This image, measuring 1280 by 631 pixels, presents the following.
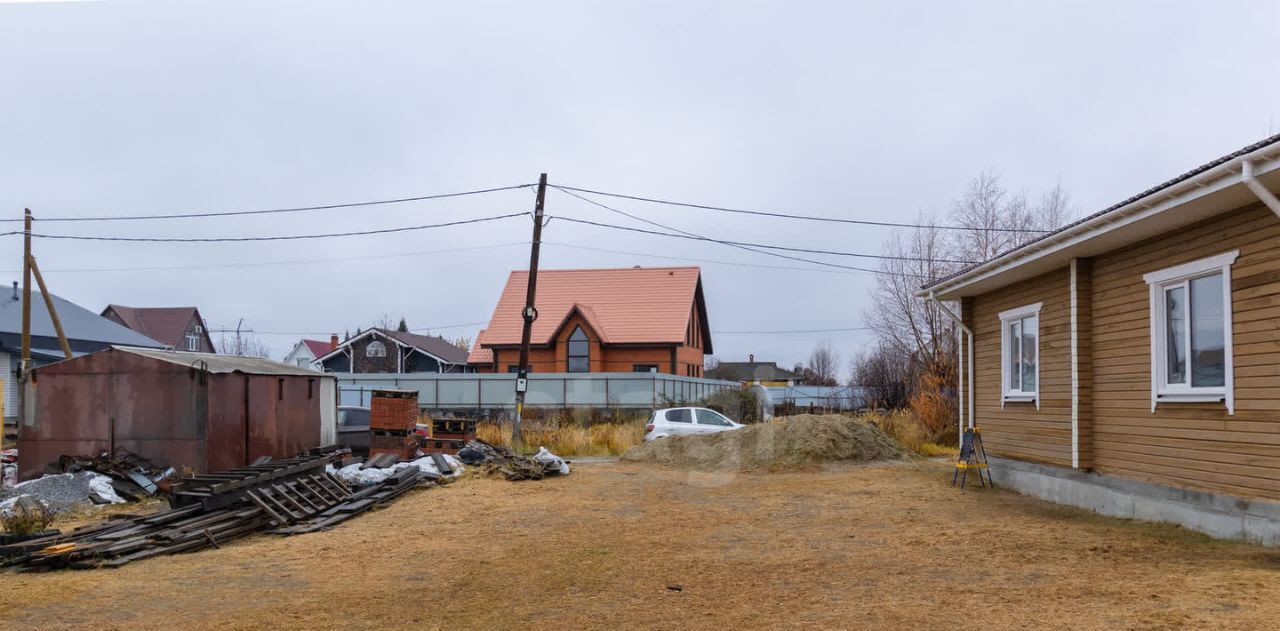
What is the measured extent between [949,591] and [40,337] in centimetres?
3980

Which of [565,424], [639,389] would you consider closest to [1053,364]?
[565,424]

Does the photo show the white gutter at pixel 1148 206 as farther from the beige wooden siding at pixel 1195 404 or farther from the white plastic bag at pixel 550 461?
the white plastic bag at pixel 550 461

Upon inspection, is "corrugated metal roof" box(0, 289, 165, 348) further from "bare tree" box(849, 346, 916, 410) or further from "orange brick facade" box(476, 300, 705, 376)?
"bare tree" box(849, 346, 916, 410)

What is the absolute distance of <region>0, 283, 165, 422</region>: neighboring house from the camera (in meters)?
35.3

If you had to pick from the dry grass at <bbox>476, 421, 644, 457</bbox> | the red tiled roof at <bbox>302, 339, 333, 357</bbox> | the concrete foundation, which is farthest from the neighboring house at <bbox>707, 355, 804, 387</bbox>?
the concrete foundation

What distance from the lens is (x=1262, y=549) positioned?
837 cm

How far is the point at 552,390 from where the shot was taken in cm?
3278

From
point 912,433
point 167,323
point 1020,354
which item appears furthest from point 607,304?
point 167,323

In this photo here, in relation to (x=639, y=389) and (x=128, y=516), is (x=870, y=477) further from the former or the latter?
(x=639, y=389)

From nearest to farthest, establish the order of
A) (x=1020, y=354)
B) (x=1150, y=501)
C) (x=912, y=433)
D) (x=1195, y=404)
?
1. (x=1195, y=404)
2. (x=1150, y=501)
3. (x=1020, y=354)
4. (x=912, y=433)

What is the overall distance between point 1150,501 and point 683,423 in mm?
13568

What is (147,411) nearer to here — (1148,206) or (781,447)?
(781,447)

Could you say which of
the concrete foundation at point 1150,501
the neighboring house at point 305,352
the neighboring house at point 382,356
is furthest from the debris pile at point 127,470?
the neighboring house at point 305,352

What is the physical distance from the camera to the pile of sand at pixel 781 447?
20.1 m
